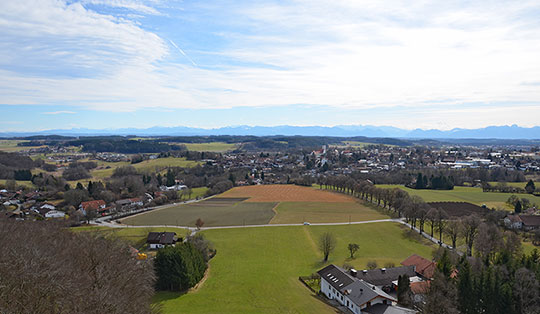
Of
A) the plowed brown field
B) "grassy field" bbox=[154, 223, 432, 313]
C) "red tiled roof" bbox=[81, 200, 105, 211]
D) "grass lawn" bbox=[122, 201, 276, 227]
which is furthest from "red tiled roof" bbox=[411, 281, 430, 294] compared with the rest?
"red tiled roof" bbox=[81, 200, 105, 211]

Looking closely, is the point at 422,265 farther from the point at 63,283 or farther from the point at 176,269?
the point at 63,283

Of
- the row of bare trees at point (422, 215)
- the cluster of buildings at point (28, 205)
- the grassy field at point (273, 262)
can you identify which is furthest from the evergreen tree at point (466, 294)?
the cluster of buildings at point (28, 205)

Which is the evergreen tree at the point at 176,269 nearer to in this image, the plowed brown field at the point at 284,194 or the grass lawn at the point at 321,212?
the grass lawn at the point at 321,212

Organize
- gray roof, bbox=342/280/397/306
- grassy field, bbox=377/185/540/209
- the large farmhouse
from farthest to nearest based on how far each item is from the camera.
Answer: grassy field, bbox=377/185/540/209 → the large farmhouse → gray roof, bbox=342/280/397/306

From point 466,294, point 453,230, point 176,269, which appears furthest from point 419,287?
point 176,269

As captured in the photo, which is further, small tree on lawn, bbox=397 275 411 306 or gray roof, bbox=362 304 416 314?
small tree on lawn, bbox=397 275 411 306

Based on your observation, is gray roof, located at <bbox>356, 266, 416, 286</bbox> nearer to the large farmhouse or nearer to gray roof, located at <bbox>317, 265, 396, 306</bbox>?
gray roof, located at <bbox>317, 265, 396, 306</bbox>

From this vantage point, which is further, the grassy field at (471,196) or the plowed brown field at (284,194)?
the plowed brown field at (284,194)

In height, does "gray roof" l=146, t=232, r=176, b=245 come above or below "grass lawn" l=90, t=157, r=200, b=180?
below
